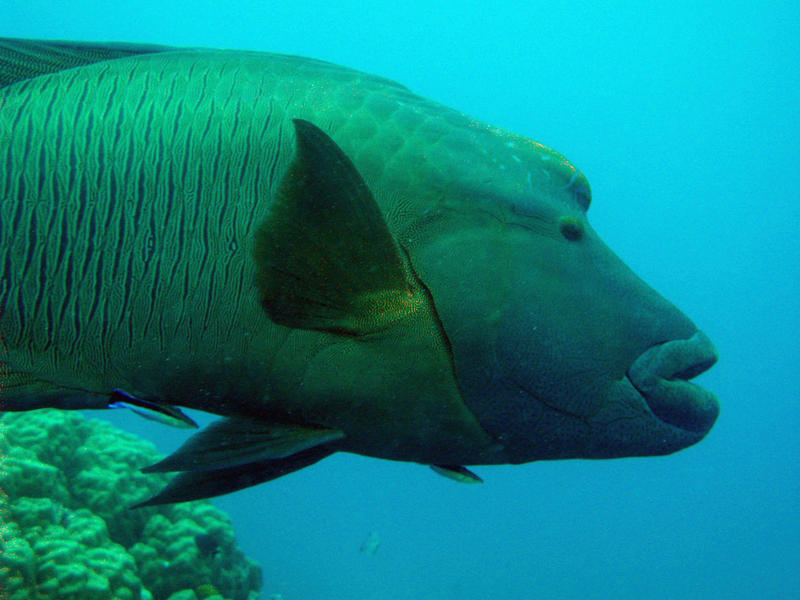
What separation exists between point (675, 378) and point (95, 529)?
4564 millimetres

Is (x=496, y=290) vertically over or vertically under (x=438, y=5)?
under

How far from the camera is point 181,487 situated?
5.04 ft

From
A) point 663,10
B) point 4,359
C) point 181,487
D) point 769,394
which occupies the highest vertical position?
point 663,10

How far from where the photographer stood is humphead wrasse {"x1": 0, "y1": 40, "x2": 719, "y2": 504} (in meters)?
1.48

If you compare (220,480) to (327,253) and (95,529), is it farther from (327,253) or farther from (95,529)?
(95,529)

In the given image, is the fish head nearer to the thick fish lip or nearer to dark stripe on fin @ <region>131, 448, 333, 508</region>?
the thick fish lip

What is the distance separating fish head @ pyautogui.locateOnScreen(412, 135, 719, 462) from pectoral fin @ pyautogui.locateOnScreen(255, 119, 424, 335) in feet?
0.48

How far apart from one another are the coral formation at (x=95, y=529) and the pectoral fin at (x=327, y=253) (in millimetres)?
3510

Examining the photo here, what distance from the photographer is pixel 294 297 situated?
4.66 feet

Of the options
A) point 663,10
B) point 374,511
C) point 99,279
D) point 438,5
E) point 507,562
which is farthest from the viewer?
point 438,5

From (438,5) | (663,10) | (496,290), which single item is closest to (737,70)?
(663,10)

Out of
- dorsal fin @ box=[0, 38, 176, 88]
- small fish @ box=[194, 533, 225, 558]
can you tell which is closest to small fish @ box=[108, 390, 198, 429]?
dorsal fin @ box=[0, 38, 176, 88]

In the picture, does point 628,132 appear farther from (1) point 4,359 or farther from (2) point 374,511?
(1) point 4,359

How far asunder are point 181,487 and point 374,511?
2034 inches
